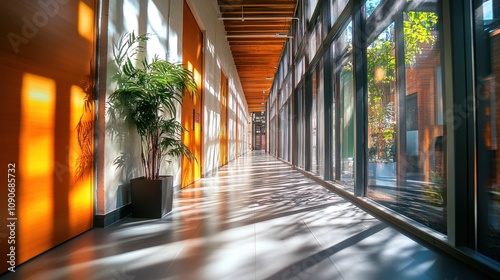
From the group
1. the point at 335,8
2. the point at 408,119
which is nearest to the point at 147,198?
the point at 408,119

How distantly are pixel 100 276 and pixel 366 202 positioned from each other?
2.99m

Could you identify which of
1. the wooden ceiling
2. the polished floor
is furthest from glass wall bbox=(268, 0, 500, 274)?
the wooden ceiling

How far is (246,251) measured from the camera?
2129mm

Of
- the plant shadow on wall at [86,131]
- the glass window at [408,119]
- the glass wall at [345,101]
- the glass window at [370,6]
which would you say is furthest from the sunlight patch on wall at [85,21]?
the glass wall at [345,101]

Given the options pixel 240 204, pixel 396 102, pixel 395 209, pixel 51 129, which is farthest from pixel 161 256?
pixel 396 102

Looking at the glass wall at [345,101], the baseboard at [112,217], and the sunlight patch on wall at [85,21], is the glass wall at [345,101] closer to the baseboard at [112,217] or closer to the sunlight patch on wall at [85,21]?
the baseboard at [112,217]

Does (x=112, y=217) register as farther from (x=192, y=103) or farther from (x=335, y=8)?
(x=335, y=8)

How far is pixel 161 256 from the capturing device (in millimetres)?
2031

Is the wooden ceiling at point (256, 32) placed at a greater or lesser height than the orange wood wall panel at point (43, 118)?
greater

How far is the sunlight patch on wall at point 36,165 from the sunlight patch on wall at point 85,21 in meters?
0.65

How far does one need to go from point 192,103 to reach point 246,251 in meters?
4.34

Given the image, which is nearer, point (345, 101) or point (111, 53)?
point (111, 53)

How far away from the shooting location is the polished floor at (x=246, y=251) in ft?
5.79

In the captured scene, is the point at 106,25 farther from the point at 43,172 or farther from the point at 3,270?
the point at 3,270
